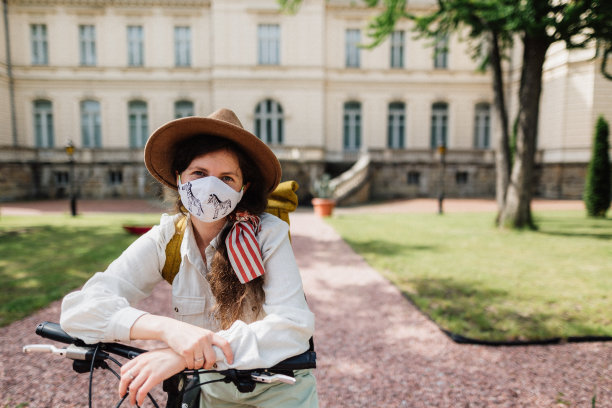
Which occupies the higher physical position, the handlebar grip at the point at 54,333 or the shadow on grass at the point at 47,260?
the handlebar grip at the point at 54,333

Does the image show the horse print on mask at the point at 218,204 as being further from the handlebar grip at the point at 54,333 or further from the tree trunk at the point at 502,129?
the tree trunk at the point at 502,129

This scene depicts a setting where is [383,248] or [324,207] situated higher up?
[324,207]

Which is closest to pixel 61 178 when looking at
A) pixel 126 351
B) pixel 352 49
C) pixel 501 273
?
pixel 352 49

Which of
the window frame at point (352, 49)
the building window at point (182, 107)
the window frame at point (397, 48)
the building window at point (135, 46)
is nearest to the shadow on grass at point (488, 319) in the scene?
the window frame at point (352, 49)

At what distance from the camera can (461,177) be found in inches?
793

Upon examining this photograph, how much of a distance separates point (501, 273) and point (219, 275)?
210 inches

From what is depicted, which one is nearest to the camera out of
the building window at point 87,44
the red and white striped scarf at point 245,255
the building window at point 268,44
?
the red and white striped scarf at point 245,255

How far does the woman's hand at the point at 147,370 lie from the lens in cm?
109

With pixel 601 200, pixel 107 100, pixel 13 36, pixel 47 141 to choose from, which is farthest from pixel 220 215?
pixel 13 36

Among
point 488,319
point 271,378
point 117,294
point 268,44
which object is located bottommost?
point 488,319

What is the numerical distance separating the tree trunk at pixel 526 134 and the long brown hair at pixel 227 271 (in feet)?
29.3

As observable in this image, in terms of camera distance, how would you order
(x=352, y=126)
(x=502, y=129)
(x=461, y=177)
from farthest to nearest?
(x=352, y=126), (x=461, y=177), (x=502, y=129)

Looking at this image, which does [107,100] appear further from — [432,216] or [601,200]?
[601,200]

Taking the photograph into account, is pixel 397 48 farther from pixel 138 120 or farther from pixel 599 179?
pixel 138 120
